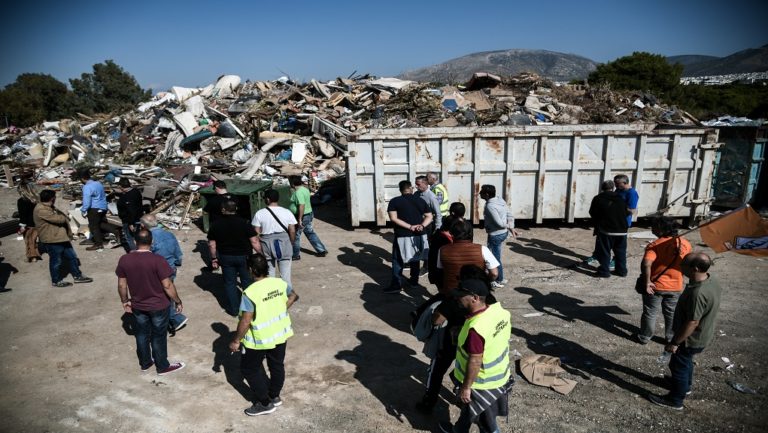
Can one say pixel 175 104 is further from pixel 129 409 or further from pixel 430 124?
pixel 129 409

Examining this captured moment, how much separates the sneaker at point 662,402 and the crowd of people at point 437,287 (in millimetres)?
13

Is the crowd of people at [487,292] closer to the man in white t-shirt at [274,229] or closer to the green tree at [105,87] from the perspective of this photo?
the man in white t-shirt at [274,229]

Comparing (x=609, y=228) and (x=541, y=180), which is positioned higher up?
(x=541, y=180)

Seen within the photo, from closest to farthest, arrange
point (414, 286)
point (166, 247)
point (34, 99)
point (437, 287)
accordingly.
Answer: point (437, 287) < point (166, 247) < point (414, 286) < point (34, 99)

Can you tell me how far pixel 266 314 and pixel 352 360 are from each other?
1483 mm

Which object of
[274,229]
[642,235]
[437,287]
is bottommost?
[642,235]

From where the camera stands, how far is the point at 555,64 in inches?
4363

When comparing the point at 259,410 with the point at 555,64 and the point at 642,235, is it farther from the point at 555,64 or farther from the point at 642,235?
the point at 555,64

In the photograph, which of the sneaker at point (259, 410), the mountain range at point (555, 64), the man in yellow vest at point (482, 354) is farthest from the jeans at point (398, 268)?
the mountain range at point (555, 64)

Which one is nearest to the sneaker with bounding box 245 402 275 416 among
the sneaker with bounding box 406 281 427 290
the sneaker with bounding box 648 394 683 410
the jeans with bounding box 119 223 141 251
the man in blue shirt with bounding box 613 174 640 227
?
the sneaker with bounding box 406 281 427 290

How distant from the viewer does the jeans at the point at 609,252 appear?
6559 mm

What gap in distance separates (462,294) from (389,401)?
5.57 ft

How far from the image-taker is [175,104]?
645 inches

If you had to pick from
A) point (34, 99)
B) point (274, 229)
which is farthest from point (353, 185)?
point (34, 99)
